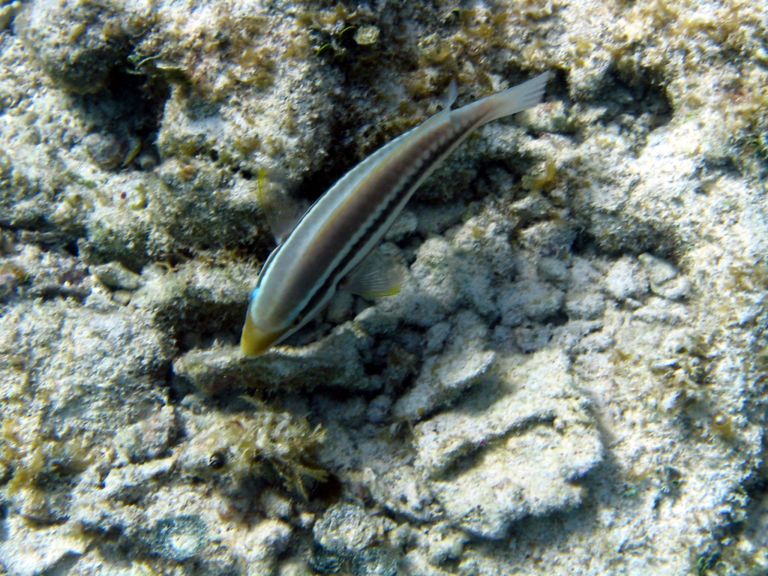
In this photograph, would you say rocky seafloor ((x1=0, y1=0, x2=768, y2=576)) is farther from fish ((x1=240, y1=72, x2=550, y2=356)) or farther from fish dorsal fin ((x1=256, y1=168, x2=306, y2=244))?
fish ((x1=240, y1=72, x2=550, y2=356))

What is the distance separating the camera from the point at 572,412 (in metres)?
2.91

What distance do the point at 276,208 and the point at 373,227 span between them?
58 centimetres

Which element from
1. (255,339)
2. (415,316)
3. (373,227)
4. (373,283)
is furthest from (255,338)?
(415,316)

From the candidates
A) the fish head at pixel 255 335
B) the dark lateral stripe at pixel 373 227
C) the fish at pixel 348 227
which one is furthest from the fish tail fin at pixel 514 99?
the fish head at pixel 255 335

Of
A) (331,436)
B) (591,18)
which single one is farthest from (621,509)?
(591,18)

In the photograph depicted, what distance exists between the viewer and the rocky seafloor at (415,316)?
9.39ft

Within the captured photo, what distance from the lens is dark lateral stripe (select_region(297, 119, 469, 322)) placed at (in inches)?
102

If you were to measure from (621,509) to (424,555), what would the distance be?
1.18 m

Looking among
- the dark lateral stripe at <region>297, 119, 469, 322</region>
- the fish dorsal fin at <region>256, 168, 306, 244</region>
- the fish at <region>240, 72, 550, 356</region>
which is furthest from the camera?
the fish dorsal fin at <region>256, 168, 306, 244</region>

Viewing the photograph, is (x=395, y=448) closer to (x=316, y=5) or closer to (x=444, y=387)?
(x=444, y=387)

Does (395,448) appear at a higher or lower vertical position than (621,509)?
higher

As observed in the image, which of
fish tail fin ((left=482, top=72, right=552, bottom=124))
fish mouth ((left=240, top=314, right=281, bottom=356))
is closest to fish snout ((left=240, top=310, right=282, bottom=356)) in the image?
fish mouth ((left=240, top=314, right=281, bottom=356))

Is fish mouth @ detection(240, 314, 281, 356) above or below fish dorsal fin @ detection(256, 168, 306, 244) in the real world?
below

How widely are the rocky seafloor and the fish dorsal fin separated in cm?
7
